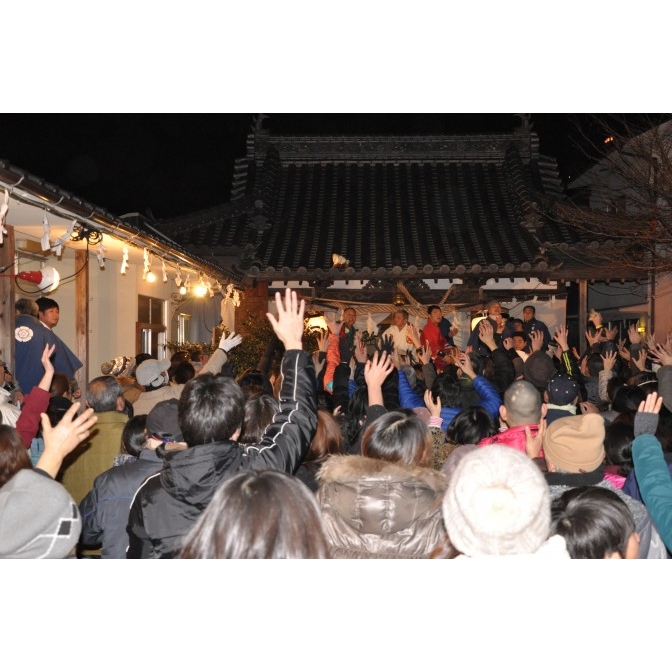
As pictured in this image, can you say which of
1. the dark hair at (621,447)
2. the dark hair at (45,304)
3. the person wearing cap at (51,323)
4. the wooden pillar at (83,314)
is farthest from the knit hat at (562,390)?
the wooden pillar at (83,314)

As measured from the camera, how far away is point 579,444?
3.73 m

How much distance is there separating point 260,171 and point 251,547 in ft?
47.1

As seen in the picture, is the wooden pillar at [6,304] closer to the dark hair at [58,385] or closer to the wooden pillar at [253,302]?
the dark hair at [58,385]

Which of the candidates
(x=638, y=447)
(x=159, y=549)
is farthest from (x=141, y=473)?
(x=638, y=447)

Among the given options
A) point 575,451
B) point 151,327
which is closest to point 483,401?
point 575,451

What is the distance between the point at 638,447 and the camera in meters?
3.21

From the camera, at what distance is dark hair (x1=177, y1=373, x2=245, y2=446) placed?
2.98 metres

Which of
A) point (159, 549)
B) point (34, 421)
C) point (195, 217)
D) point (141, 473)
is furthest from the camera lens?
point (195, 217)

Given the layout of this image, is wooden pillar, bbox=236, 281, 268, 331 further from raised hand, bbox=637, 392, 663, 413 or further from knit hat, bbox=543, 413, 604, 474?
raised hand, bbox=637, 392, 663, 413

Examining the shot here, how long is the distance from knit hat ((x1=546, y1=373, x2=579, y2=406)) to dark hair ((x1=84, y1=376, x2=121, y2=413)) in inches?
133

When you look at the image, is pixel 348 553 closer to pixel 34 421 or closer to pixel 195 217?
pixel 34 421

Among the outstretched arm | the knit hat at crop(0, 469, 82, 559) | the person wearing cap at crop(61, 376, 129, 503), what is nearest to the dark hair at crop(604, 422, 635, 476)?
the outstretched arm

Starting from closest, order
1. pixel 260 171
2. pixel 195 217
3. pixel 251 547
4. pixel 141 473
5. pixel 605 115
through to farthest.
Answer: pixel 251 547 → pixel 141 473 → pixel 605 115 → pixel 195 217 → pixel 260 171

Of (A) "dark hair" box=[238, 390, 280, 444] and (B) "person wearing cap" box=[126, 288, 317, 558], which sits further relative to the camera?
(A) "dark hair" box=[238, 390, 280, 444]
